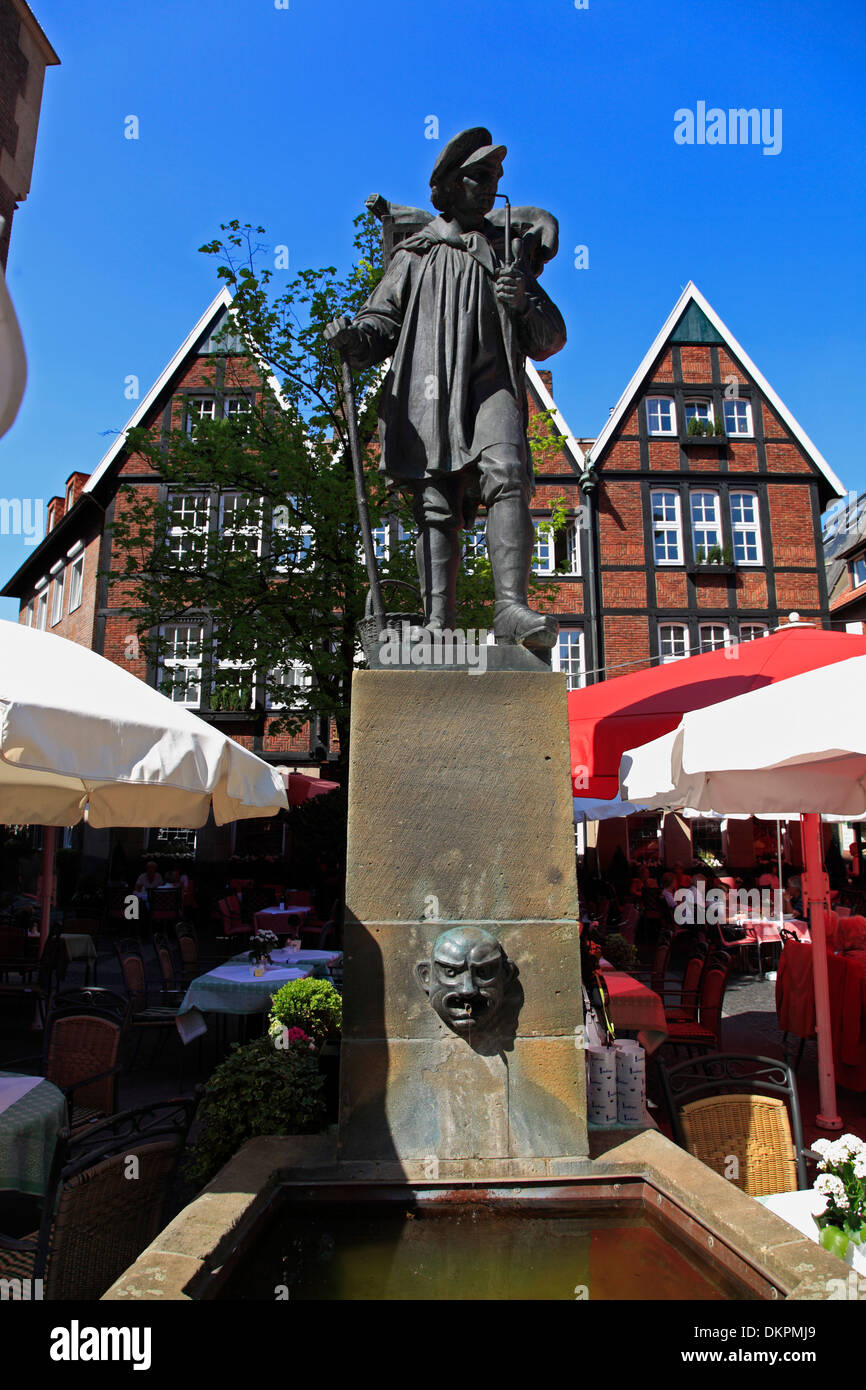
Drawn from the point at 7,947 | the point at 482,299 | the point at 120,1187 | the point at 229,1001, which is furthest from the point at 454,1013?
the point at 7,947

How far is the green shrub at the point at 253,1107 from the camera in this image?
141 inches

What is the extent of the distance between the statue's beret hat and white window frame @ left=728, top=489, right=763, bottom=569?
72.2 feet

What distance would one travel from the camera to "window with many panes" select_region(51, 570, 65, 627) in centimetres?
2877

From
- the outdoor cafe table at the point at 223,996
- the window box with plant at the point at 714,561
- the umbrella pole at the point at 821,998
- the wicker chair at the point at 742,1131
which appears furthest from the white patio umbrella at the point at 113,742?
the window box with plant at the point at 714,561

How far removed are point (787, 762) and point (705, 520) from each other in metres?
22.2

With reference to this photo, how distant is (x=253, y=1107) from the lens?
3615 millimetres

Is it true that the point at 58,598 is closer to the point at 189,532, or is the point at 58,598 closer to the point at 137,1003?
the point at 189,532

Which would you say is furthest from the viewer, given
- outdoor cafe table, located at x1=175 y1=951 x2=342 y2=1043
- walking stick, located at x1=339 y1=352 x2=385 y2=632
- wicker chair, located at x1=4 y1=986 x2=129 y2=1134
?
outdoor cafe table, located at x1=175 y1=951 x2=342 y2=1043

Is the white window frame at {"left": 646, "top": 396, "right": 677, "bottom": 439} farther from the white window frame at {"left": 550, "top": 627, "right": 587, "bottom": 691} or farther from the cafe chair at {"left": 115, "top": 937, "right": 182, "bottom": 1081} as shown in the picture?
the cafe chair at {"left": 115, "top": 937, "right": 182, "bottom": 1081}

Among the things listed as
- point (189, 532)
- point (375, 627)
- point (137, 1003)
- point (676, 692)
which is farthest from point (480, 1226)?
point (189, 532)

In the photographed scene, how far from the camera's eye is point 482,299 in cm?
436

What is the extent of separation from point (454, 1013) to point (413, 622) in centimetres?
175

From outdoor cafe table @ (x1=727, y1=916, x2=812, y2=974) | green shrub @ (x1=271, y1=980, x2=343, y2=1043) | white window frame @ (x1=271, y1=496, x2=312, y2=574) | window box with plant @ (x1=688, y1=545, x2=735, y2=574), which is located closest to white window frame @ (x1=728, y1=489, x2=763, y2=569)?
window box with plant @ (x1=688, y1=545, x2=735, y2=574)
